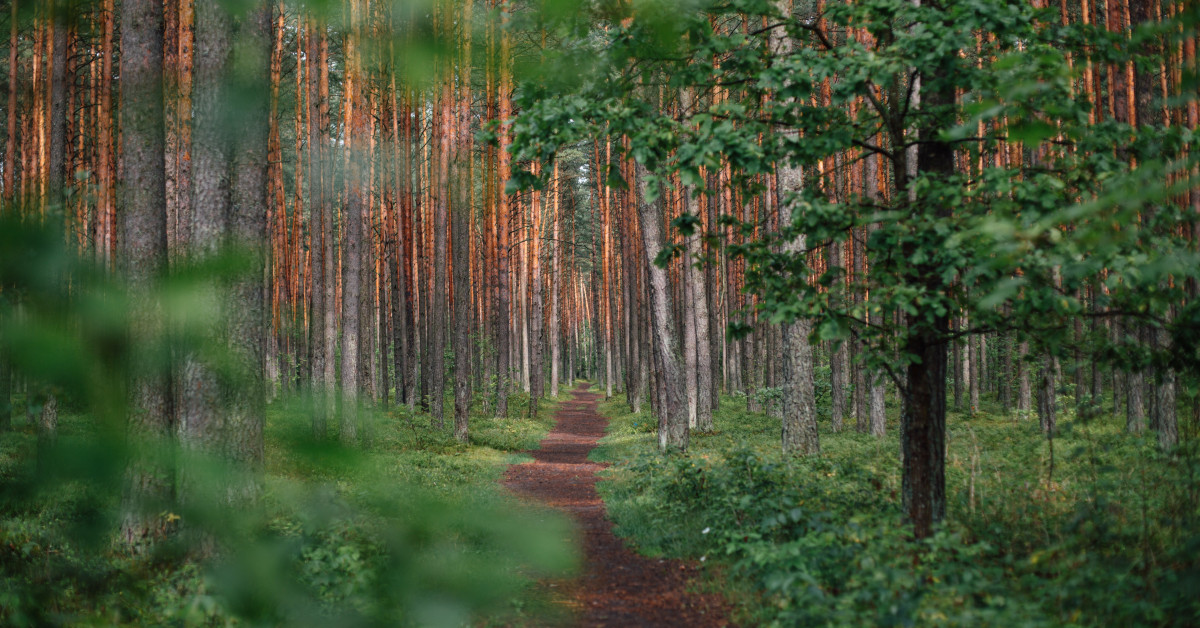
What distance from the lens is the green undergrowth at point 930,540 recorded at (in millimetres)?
4449

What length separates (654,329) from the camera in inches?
579

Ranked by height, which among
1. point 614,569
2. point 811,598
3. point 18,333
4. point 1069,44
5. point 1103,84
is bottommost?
point 614,569

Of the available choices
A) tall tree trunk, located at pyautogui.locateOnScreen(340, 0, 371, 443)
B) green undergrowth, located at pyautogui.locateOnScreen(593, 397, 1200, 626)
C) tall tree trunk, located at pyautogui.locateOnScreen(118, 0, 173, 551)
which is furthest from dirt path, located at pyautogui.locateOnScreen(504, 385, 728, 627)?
tall tree trunk, located at pyautogui.locateOnScreen(340, 0, 371, 443)

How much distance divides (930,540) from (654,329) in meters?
9.84

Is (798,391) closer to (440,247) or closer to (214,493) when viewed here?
(440,247)

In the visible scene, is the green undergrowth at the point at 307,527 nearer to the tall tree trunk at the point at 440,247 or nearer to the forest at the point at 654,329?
the forest at the point at 654,329

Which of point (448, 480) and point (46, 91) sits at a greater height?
point (46, 91)

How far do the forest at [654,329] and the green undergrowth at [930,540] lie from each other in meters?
0.05

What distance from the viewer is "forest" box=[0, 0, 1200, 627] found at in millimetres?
1018

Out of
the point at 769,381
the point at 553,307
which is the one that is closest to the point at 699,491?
the point at 769,381

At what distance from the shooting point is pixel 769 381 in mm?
22922

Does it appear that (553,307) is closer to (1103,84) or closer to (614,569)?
(1103,84)

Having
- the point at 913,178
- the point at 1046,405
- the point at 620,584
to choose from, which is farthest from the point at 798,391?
the point at 913,178

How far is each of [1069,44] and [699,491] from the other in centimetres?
624
